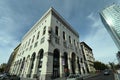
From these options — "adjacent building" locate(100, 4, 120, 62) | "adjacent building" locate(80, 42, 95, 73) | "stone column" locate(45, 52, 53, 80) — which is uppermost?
"adjacent building" locate(100, 4, 120, 62)

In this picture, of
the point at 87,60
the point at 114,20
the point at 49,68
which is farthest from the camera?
the point at 114,20

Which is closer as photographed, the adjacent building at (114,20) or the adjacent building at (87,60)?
the adjacent building at (87,60)

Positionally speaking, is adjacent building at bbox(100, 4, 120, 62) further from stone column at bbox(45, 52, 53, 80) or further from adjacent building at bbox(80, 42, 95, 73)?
stone column at bbox(45, 52, 53, 80)

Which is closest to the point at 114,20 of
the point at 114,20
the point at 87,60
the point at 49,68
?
the point at 114,20

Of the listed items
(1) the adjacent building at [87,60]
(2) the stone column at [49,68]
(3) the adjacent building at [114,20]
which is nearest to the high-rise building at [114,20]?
(3) the adjacent building at [114,20]

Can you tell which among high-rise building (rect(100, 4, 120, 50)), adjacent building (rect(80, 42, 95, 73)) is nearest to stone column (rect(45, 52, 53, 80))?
adjacent building (rect(80, 42, 95, 73))

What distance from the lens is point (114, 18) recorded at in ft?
354

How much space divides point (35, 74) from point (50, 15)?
25.1m

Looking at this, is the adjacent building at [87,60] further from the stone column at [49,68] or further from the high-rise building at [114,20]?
the high-rise building at [114,20]

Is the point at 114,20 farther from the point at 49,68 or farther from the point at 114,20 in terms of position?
the point at 49,68

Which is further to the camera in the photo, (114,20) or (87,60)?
(114,20)

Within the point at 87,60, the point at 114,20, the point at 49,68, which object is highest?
the point at 114,20

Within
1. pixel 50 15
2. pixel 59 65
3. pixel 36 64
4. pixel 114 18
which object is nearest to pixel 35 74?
pixel 36 64

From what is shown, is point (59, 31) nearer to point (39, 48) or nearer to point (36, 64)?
point (39, 48)
